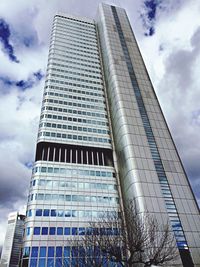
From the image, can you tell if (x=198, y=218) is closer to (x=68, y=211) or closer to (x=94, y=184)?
(x=94, y=184)

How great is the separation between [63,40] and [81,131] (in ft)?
145

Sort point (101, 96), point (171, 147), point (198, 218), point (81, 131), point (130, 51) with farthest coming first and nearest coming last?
point (130, 51), point (101, 96), point (81, 131), point (171, 147), point (198, 218)

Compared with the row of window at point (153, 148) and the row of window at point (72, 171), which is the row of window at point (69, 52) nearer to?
the row of window at point (153, 148)

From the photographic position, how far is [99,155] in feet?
180

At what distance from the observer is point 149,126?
5356 centimetres

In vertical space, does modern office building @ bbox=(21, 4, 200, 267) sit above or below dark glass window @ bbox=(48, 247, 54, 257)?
above

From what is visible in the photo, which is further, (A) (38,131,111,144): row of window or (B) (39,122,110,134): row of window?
(B) (39,122,110,134): row of window

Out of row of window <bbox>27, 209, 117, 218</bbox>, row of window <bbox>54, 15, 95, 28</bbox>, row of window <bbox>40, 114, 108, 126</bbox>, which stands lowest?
row of window <bbox>27, 209, 117, 218</bbox>

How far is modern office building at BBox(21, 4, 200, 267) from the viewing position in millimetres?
37934

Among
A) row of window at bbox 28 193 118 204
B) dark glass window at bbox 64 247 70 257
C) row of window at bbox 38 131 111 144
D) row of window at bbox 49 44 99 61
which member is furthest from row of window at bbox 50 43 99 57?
dark glass window at bbox 64 247 70 257

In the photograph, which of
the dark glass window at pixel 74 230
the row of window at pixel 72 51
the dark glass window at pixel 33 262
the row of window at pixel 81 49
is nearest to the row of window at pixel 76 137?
the dark glass window at pixel 74 230

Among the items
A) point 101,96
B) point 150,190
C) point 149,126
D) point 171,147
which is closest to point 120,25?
point 101,96

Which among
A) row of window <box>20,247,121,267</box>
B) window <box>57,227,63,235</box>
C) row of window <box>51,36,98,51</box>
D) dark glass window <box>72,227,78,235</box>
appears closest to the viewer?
row of window <box>20,247,121,267</box>

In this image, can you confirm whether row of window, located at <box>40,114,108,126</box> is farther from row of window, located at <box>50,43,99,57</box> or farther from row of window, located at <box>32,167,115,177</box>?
row of window, located at <box>50,43,99,57</box>
